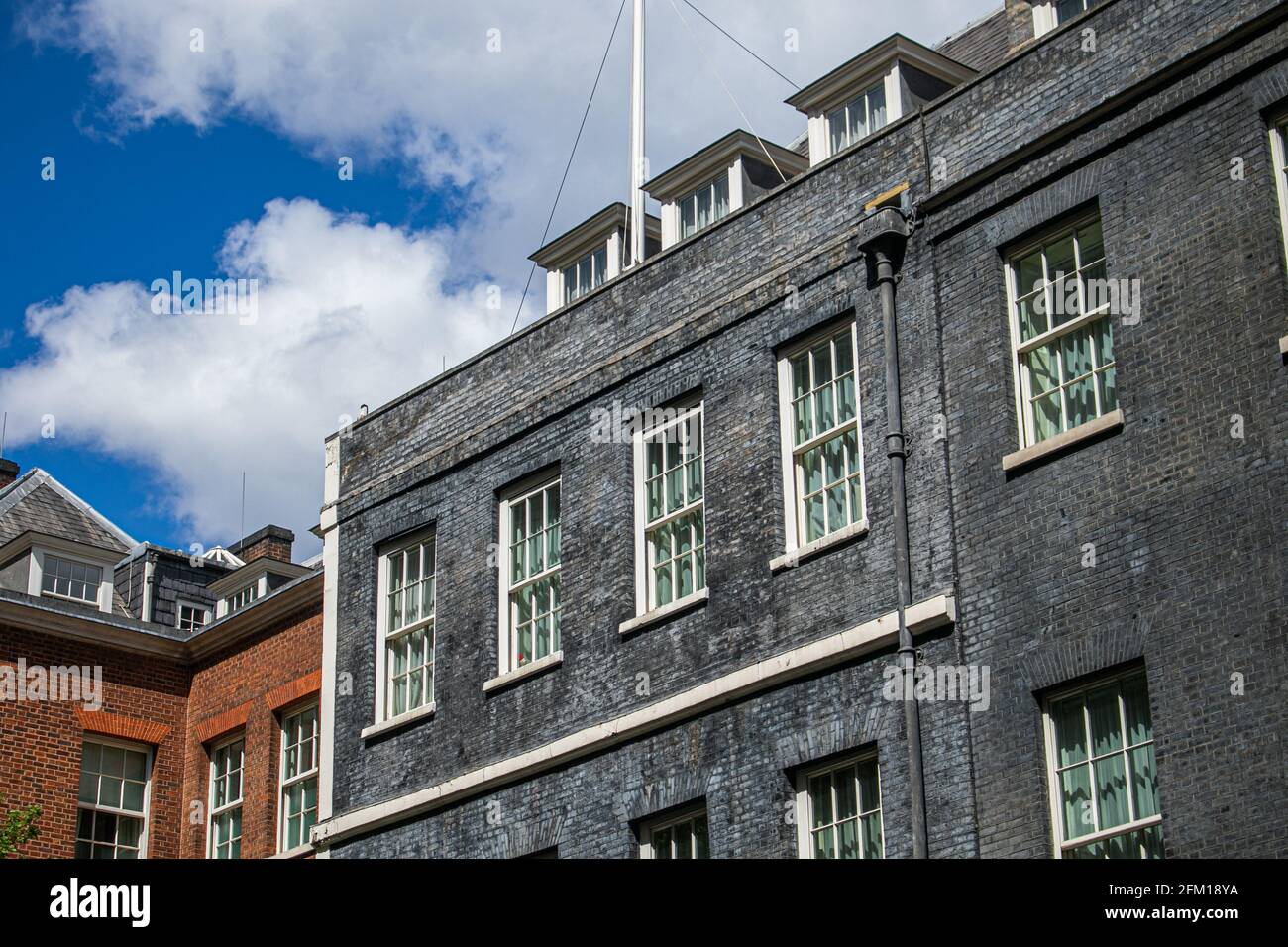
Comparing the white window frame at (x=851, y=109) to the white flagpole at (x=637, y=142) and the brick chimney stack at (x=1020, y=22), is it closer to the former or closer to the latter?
the brick chimney stack at (x=1020, y=22)

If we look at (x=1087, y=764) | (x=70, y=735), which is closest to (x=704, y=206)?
(x=1087, y=764)

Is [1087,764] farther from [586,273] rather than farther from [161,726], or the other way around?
[161,726]

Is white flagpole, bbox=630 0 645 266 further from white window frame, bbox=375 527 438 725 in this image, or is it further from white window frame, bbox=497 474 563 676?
white window frame, bbox=375 527 438 725

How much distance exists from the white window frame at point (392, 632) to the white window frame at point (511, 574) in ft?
3.58

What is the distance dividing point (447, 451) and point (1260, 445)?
36.9ft

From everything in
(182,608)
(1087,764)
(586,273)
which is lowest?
(1087,764)

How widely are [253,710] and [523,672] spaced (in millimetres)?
7780

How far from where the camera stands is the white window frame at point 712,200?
24.0 metres

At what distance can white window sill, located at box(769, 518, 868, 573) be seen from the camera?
63.9ft

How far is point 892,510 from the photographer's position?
19.2 m

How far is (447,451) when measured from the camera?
24.9 meters

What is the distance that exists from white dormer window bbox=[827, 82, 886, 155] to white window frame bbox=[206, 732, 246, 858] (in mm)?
12659
